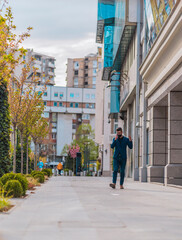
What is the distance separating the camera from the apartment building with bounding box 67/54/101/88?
152 metres

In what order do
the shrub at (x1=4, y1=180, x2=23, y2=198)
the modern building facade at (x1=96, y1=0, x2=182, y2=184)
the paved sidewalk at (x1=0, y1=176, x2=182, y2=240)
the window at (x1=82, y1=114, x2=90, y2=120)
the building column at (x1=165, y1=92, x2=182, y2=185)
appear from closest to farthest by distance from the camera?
the paved sidewalk at (x1=0, y1=176, x2=182, y2=240) < the shrub at (x1=4, y1=180, x2=23, y2=198) < the modern building facade at (x1=96, y1=0, x2=182, y2=184) < the building column at (x1=165, y1=92, x2=182, y2=185) < the window at (x1=82, y1=114, x2=90, y2=120)

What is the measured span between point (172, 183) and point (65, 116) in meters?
111

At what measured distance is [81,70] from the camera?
153 metres

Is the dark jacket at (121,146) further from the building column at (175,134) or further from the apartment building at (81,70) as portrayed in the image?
the apartment building at (81,70)

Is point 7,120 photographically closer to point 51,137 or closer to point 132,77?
point 132,77

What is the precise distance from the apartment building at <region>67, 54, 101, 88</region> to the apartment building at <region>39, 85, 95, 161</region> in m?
21.7

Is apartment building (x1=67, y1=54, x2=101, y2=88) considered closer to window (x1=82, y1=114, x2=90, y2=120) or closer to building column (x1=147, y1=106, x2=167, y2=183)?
window (x1=82, y1=114, x2=90, y2=120)

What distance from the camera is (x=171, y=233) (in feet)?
17.0

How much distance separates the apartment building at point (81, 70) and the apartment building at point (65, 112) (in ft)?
71.3

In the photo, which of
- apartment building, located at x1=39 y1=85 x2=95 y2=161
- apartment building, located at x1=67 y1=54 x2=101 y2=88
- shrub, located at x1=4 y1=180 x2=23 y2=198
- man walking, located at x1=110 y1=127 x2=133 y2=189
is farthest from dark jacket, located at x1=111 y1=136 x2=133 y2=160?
apartment building, located at x1=67 y1=54 x2=101 y2=88

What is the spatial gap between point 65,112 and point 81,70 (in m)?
28.8

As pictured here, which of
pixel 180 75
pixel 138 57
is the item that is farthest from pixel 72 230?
pixel 138 57

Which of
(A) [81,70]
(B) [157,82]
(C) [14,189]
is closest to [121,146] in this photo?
(C) [14,189]

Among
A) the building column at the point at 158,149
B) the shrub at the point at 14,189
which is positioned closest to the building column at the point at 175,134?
the building column at the point at 158,149
